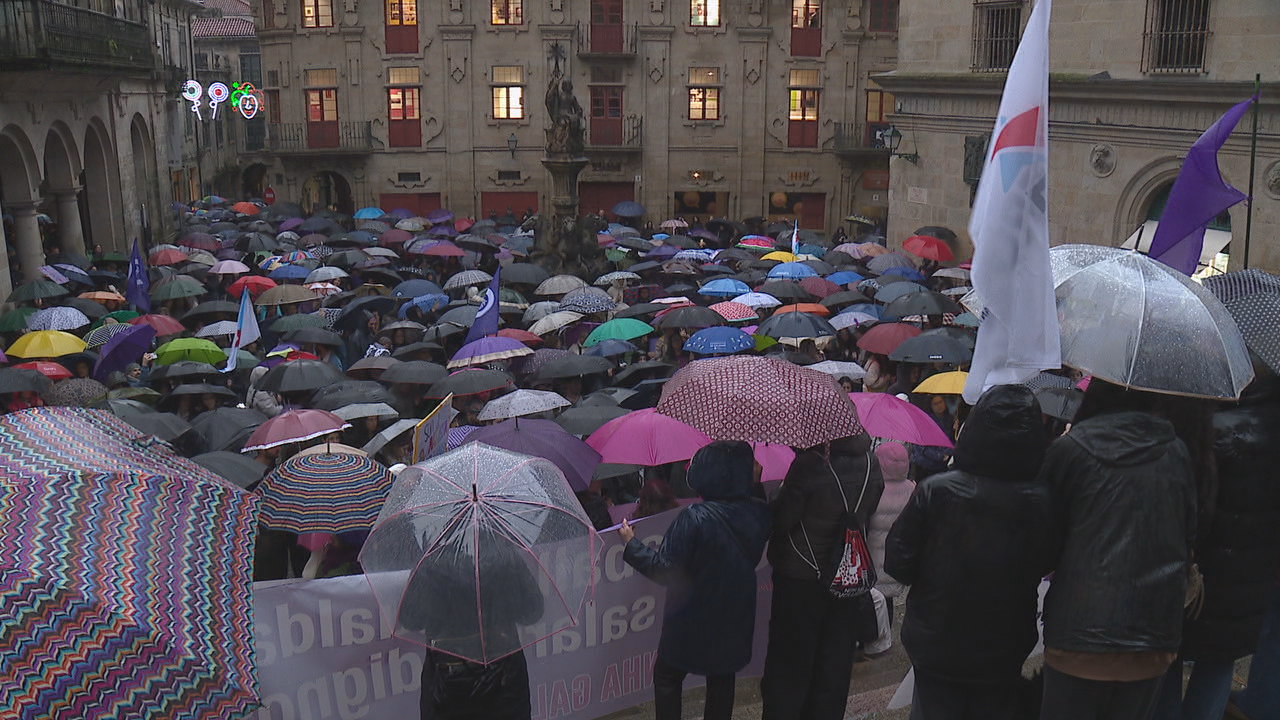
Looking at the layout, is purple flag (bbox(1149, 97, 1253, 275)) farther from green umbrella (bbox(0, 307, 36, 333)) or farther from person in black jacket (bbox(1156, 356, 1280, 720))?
green umbrella (bbox(0, 307, 36, 333))

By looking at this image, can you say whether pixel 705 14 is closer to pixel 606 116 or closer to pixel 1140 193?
pixel 606 116

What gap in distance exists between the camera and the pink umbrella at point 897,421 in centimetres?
789

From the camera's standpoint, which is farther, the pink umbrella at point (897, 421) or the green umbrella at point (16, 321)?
the green umbrella at point (16, 321)

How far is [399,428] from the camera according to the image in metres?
9.48

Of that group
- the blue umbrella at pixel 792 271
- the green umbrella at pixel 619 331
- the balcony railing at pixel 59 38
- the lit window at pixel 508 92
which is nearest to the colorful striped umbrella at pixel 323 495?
the green umbrella at pixel 619 331

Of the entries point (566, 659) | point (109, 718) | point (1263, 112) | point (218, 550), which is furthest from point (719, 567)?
point (1263, 112)

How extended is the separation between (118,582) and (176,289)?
13818mm

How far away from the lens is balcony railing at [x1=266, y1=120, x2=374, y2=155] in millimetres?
38125

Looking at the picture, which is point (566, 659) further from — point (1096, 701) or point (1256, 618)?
point (1256, 618)

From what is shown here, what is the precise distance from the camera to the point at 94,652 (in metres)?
3.95

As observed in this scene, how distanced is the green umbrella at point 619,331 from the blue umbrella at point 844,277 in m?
5.84

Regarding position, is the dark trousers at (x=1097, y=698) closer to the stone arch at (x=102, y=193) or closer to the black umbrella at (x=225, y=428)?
the black umbrella at (x=225, y=428)

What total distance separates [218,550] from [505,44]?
35083mm

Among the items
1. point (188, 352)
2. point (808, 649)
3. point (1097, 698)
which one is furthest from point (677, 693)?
point (188, 352)
